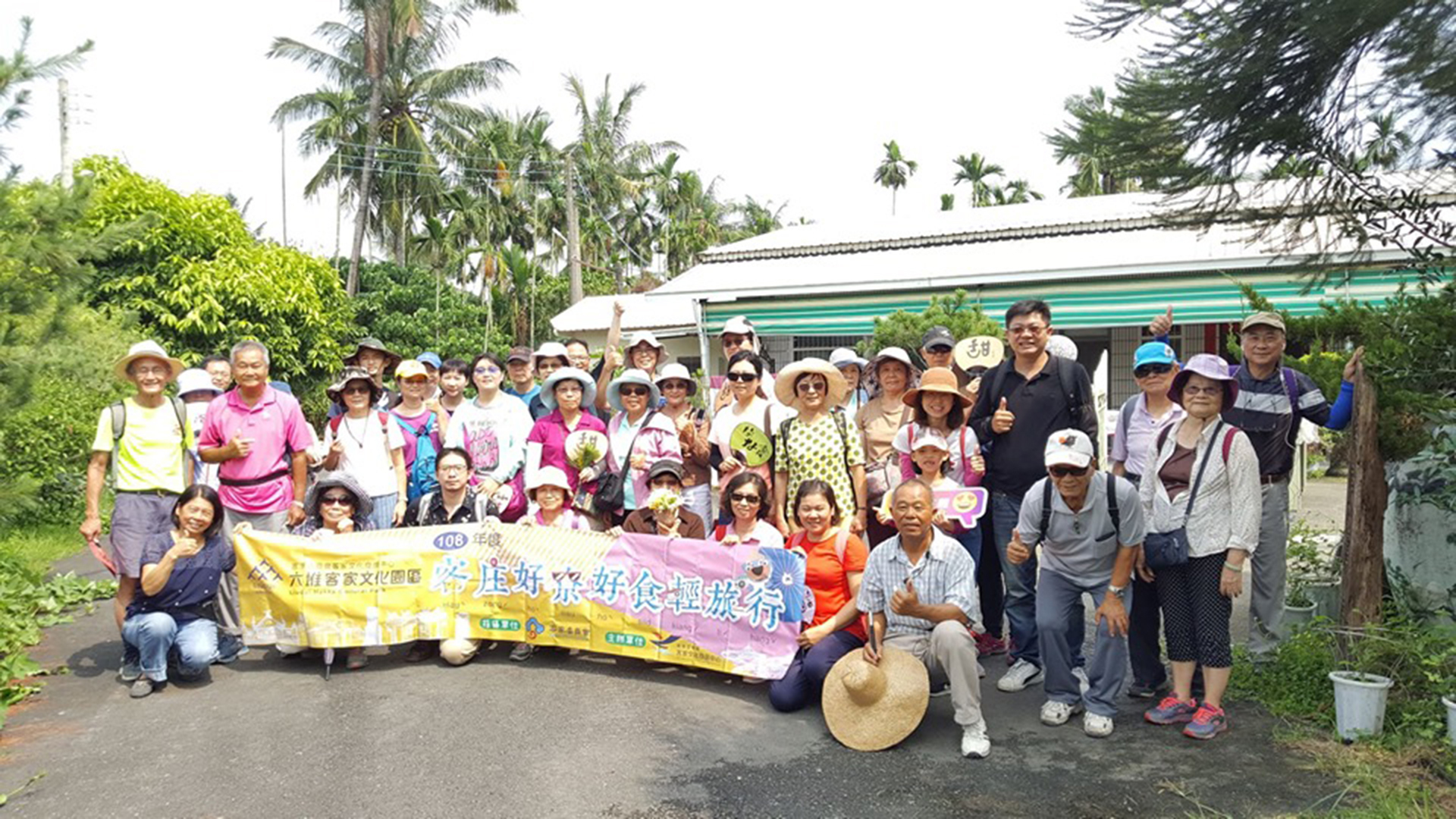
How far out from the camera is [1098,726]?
15.5ft

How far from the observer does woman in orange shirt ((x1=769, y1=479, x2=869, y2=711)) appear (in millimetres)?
5125

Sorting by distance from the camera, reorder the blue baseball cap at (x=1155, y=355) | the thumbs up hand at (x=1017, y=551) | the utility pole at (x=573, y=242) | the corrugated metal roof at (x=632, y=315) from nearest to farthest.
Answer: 1. the thumbs up hand at (x=1017, y=551)
2. the blue baseball cap at (x=1155, y=355)
3. the corrugated metal roof at (x=632, y=315)
4. the utility pole at (x=573, y=242)

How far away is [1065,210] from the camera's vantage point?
1825cm

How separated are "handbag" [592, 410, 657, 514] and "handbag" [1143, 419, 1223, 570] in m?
2.99

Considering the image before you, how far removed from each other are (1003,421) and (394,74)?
2704 centimetres

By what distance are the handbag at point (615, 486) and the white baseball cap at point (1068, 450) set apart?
2594mm

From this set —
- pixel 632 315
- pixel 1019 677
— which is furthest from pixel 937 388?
pixel 632 315

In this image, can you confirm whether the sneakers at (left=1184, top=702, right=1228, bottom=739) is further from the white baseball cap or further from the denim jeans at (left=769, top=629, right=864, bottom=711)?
the denim jeans at (left=769, top=629, right=864, bottom=711)

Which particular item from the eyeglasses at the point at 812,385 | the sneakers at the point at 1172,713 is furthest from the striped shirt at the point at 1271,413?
the eyeglasses at the point at 812,385

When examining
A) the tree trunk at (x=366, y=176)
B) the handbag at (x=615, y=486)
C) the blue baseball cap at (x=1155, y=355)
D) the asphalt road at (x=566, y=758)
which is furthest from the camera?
the tree trunk at (x=366, y=176)

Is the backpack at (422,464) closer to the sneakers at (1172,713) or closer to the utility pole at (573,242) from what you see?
the sneakers at (1172,713)

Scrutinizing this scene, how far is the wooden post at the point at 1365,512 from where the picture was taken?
16.2ft

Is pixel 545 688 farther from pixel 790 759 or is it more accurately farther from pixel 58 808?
pixel 58 808

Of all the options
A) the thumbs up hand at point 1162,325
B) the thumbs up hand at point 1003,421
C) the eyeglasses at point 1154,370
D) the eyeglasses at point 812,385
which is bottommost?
the thumbs up hand at point 1003,421
